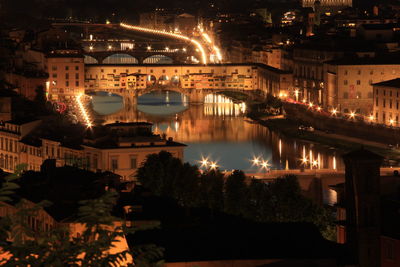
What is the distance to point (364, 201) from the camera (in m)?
7.93

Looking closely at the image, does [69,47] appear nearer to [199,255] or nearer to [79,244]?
[199,255]

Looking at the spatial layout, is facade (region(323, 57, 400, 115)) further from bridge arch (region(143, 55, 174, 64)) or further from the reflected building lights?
bridge arch (region(143, 55, 174, 64))

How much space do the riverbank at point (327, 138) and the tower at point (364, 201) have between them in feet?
31.5

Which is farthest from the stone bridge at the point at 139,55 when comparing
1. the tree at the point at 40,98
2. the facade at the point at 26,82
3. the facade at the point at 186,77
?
the tree at the point at 40,98

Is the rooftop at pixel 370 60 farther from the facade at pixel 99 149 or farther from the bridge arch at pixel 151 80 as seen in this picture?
the facade at pixel 99 149

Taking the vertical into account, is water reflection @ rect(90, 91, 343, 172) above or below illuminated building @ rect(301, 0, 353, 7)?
below

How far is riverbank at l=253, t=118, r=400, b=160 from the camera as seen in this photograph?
732 inches

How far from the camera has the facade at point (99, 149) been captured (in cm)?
1405

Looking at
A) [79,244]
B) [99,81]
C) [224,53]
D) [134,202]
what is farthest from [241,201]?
[224,53]

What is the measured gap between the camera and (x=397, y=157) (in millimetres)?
17828

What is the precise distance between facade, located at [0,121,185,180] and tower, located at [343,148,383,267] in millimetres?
5470

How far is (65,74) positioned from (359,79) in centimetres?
749

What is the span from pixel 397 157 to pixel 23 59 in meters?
13.5

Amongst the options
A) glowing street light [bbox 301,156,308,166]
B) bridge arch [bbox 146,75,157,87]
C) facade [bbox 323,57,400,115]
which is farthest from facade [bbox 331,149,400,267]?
bridge arch [bbox 146,75,157,87]
